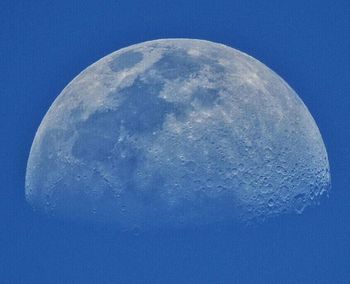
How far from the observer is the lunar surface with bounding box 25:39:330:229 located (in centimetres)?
922

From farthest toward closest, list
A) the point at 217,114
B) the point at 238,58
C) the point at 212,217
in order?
the point at 238,58 → the point at 217,114 → the point at 212,217

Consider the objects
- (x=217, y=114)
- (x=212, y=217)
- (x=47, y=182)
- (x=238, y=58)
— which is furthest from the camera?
(x=238, y=58)

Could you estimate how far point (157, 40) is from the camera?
38.6 ft

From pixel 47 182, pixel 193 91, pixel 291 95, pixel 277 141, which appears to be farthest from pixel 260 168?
pixel 47 182

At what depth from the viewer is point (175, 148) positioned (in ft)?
30.7

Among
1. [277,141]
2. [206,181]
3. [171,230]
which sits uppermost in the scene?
[277,141]

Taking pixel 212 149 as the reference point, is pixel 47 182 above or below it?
below

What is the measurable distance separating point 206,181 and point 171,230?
0.79 m

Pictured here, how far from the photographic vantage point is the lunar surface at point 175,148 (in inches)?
363

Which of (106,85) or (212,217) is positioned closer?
(212,217)

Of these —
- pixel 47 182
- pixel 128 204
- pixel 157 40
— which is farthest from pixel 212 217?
pixel 157 40

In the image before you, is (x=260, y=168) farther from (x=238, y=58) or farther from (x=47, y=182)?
(x=47, y=182)

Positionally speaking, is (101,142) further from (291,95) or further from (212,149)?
(291,95)

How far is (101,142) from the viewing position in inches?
380
